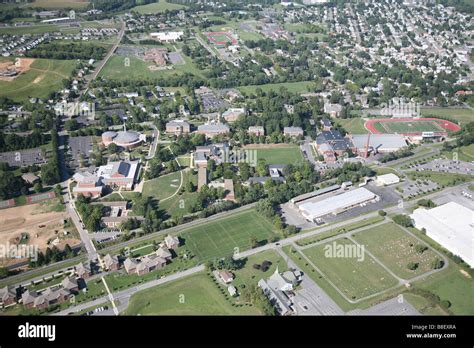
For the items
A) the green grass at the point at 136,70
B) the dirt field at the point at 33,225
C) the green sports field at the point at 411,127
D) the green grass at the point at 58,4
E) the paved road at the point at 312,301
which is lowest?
the paved road at the point at 312,301

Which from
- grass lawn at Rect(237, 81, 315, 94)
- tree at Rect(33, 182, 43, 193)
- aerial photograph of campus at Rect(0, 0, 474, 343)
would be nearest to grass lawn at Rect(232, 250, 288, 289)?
aerial photograph of campus at Rect(0, 0, 474, 343)

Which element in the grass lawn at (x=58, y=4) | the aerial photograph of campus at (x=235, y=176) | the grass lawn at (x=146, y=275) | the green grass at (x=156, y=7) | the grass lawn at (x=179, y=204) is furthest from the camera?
the green grass at (x=156, y=7)

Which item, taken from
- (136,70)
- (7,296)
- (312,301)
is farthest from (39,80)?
(312,301)

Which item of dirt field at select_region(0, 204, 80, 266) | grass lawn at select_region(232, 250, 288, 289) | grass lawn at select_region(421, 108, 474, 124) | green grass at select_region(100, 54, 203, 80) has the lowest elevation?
grass lawn at select_region(232, 250, 288, 289)

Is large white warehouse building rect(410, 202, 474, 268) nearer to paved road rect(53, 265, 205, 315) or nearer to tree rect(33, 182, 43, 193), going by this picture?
paved road rect(53, 265, 205, 315)

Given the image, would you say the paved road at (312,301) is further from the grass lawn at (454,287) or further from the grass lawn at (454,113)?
the grass lawn at (454,113)

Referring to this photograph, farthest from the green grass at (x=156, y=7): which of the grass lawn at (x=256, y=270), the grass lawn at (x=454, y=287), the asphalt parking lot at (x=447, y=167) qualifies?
the grass lawn at (x=454, y=287)

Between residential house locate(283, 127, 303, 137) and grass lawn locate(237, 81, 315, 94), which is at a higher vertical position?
grass lawn locate(237, 81, 315, 94)
